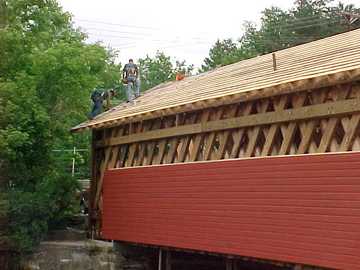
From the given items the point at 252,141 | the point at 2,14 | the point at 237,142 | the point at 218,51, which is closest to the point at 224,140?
the point at 237,142

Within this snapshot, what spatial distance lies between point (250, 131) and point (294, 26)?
35619 millimetres

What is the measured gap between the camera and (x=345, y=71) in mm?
9812

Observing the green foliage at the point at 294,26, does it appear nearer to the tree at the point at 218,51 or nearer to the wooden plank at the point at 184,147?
the tree at the point at 218,51

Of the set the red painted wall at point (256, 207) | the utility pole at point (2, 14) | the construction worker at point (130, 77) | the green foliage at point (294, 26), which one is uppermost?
the green foliage at point (294, 26)

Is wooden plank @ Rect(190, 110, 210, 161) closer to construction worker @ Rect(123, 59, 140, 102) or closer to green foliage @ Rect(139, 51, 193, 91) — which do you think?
construction worker @ Rect(123, 59, 140, 102)

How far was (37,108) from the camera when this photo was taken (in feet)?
65.0

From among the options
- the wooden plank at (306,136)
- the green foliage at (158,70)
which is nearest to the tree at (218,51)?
the green foliage at (158,70)

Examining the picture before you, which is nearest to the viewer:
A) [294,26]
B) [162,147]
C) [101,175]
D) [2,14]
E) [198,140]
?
[198,140]

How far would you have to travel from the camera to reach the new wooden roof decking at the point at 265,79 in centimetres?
1065

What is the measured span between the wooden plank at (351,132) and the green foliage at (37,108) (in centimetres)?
985

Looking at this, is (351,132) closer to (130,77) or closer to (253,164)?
(253,164)

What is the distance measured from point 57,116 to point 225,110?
30.5 ft

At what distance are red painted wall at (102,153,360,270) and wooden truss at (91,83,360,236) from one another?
1.03 feet

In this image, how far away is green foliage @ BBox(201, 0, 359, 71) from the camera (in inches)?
1743
